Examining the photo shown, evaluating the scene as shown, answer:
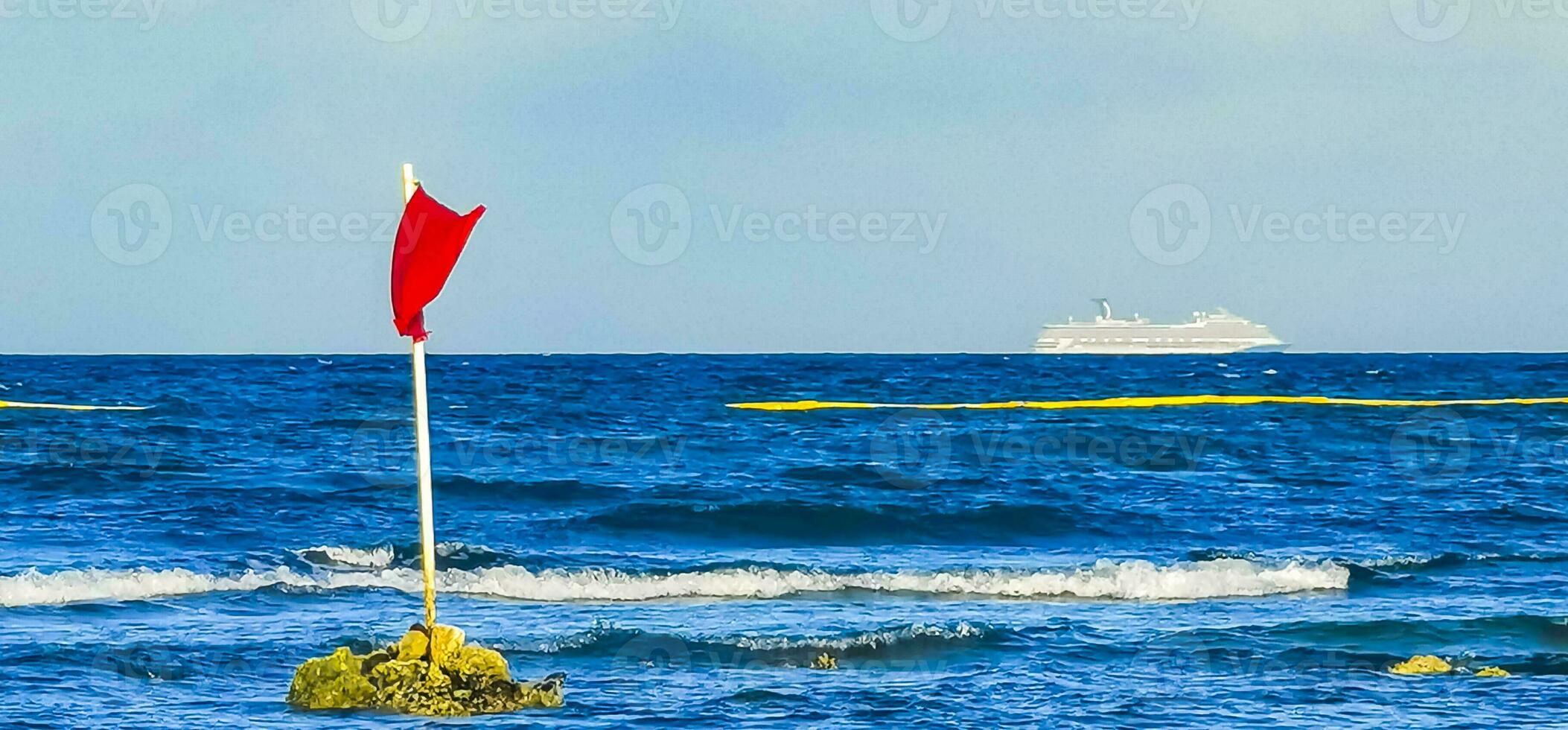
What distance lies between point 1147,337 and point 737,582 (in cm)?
15481

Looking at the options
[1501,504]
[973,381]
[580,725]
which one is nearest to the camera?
[580,725]

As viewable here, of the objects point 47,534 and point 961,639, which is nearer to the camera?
point 961,639

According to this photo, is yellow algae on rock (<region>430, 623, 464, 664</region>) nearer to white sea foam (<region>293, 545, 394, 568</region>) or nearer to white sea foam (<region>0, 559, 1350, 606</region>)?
white sea foam (<region>0, 559, 1350, 606</region>)

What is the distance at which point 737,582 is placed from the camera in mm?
19594

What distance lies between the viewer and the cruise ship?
560ft

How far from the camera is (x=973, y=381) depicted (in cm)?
7488

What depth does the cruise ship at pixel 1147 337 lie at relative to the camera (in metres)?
Answer: 171

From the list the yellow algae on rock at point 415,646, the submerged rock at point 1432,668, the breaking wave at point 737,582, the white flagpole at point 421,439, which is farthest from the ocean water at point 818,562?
the white flagpole at point 421,439

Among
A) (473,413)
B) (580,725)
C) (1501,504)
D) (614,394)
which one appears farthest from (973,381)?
(580,725)

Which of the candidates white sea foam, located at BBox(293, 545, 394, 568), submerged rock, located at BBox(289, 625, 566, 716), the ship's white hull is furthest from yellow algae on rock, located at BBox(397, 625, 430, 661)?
the ship's white hull

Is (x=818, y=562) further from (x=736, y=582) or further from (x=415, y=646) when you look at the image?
(x=415, y=646)

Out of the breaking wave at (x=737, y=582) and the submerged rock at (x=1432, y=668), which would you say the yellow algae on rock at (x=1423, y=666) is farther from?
the breaking wave at (x=737, y=582)

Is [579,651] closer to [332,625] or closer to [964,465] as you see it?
[332,625]

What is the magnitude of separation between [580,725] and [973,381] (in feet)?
209
